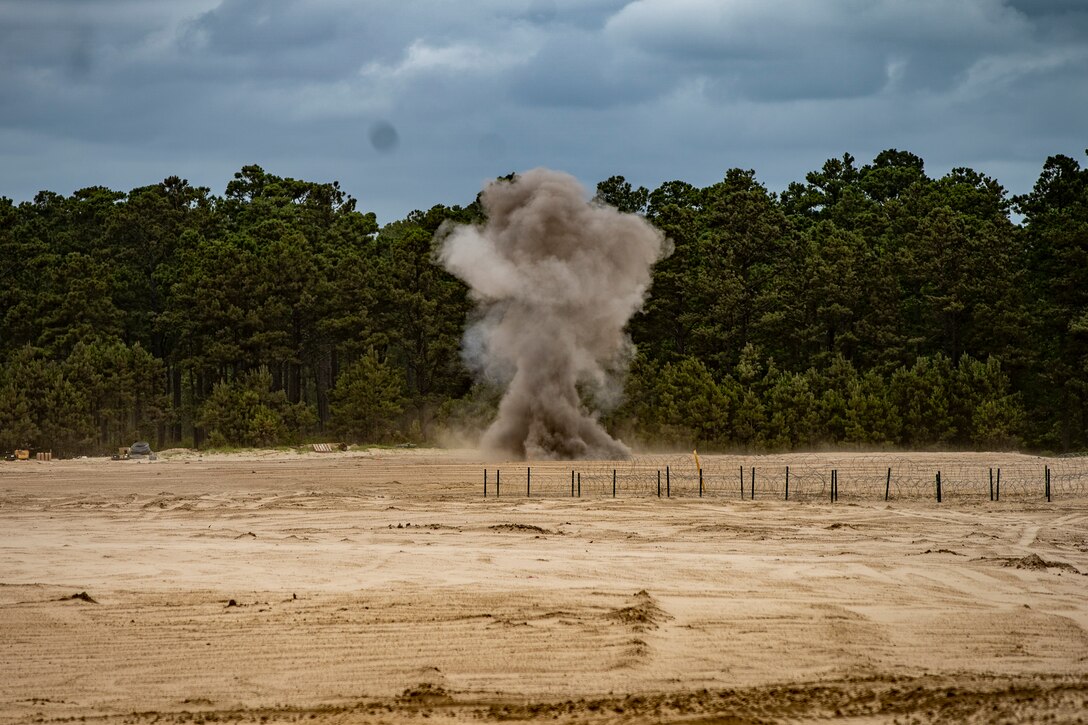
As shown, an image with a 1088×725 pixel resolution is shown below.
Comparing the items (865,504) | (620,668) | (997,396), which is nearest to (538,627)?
(620,668)

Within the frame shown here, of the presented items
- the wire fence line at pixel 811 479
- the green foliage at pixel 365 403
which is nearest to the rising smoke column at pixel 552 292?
the wire fence line at pixel 811 479

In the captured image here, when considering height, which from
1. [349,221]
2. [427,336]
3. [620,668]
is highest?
[349,221]

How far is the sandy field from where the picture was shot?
47.2 ft

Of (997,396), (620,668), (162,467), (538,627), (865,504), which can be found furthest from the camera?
(997,396)

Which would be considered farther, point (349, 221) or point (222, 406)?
point (349, 221)

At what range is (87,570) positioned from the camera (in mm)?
23172

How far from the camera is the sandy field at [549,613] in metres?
14.4

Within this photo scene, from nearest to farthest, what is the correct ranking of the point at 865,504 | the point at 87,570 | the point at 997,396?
the point at 87,570 → the point at 865,504 → the point at 997,396

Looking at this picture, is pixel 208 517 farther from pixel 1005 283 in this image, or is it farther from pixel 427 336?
pixel 1005 283

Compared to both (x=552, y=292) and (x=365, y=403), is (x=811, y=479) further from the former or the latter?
(x=365, y=403)

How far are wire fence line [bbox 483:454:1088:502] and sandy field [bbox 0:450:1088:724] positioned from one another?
3.19 meters

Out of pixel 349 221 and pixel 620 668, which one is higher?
pixel 349 221

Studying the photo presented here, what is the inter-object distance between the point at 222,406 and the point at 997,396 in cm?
4535

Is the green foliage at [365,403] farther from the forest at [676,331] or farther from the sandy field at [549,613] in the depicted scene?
the sandy field at [549,613]
